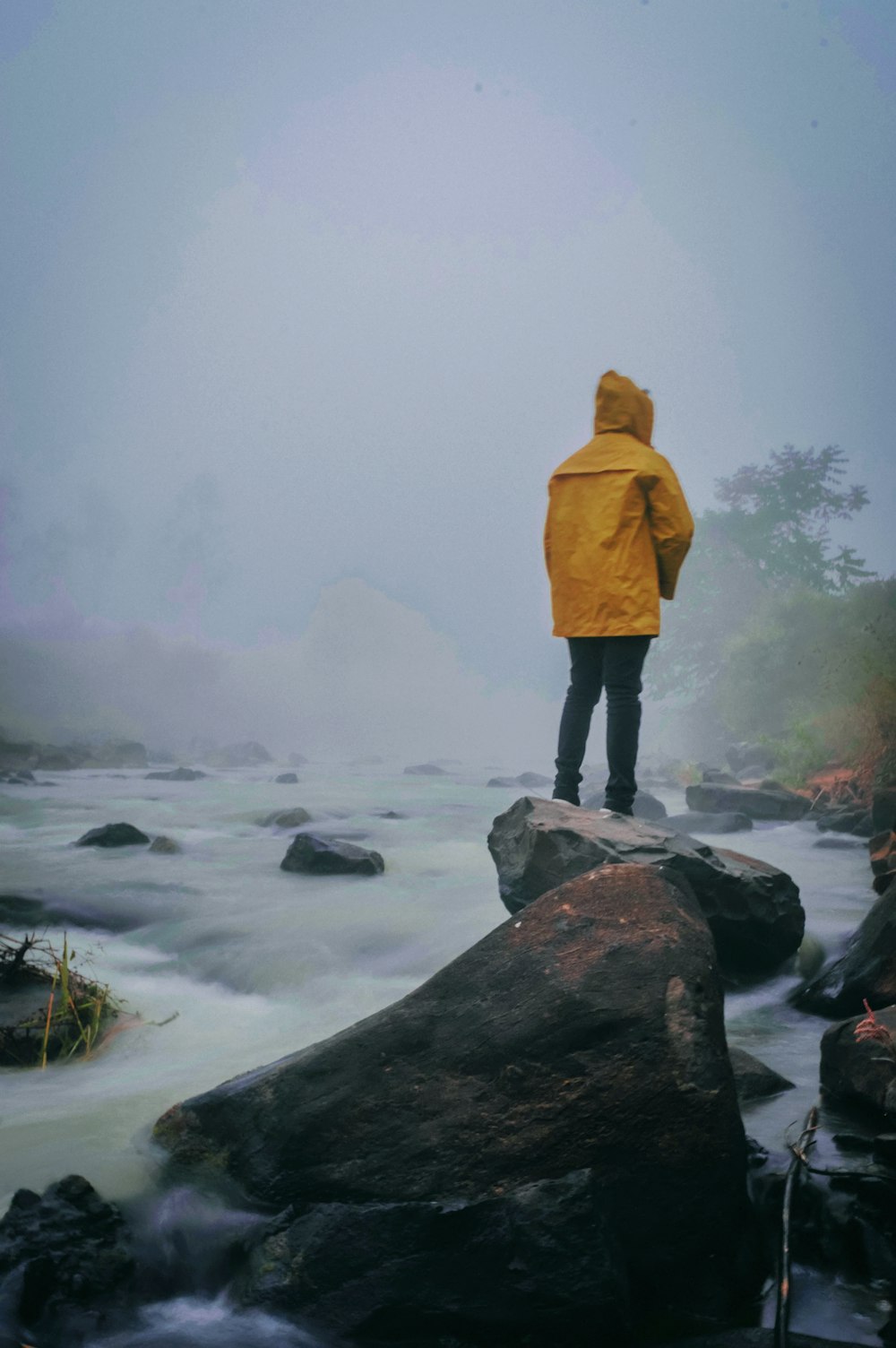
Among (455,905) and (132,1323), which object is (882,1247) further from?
(455,905)

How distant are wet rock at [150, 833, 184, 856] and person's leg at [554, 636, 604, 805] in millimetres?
5612

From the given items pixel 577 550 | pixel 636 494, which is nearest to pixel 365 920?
pixel 577 550

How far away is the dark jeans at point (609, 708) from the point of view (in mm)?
5285

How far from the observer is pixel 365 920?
658cm

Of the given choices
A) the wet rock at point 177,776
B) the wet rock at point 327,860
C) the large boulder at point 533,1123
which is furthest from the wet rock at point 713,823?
the wet rock at point 177,776

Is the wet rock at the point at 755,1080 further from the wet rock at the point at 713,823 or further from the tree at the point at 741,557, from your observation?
the tree at the point at 741,557

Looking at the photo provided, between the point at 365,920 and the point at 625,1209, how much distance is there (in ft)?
14.6

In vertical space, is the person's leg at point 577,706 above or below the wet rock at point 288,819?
above

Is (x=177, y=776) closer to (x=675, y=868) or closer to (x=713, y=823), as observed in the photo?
(x=713, y=823)

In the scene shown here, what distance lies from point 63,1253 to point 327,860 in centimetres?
611

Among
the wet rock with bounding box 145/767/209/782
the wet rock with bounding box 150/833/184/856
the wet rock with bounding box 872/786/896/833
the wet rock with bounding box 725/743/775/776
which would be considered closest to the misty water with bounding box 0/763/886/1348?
the wet rock with bounding box 150/833/184/856

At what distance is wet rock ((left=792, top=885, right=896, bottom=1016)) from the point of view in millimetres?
3717

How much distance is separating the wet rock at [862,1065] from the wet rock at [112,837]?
842 cm

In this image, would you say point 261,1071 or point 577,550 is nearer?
point 261,1071
